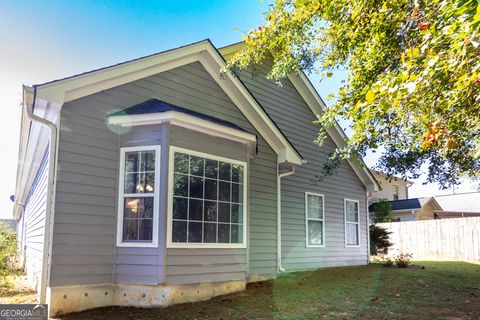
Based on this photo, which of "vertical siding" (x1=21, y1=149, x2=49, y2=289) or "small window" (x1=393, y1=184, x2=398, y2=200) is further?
"small window" (x1=393, y1=184, x2=398, y2=200)

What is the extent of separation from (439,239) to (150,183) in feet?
52.0

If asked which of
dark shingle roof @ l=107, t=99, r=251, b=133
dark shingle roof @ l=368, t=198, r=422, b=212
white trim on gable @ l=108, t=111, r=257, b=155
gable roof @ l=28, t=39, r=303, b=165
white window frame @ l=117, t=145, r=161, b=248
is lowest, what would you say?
white window frame @ l=117, t=145, r=161, b=248

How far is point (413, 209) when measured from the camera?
27844 mm

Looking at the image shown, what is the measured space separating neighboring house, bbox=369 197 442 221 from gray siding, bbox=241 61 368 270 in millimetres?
15985

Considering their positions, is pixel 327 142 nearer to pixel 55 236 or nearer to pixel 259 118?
pixel 259 118

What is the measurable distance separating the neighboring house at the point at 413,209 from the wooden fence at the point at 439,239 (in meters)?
8.41

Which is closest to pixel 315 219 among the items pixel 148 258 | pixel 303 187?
pixel 303 187

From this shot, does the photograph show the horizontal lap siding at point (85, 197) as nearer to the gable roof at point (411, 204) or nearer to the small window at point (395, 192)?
the gable roof at point (411, 204)

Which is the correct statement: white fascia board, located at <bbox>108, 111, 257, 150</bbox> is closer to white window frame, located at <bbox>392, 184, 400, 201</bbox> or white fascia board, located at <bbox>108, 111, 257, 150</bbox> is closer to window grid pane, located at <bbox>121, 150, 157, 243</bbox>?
window grid pane, located at <bbox>121, 150, 157, 243</bbox>

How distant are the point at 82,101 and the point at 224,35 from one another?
20.9 feet

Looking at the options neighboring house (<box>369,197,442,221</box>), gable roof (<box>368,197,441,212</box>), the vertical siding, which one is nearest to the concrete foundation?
the vertical siding

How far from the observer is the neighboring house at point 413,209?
28.0 m

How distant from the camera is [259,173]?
934cm

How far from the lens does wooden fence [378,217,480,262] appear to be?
16.7 meters
